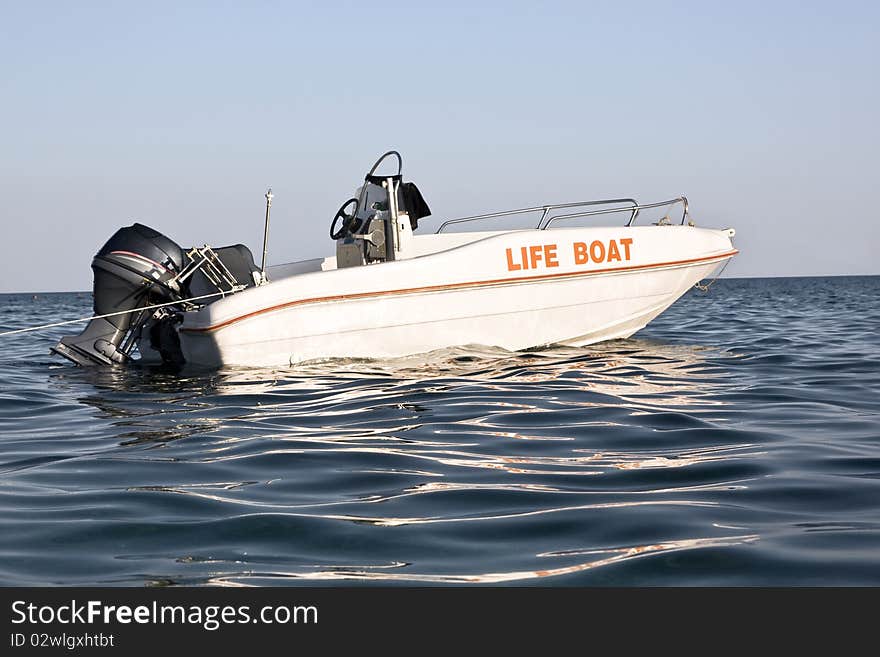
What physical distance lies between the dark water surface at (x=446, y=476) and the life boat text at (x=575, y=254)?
3.60 feet

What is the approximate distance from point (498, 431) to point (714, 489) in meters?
1.81

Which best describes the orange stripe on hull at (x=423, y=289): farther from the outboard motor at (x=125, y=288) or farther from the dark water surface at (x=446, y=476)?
the outboard motor at (x=125, y=288)

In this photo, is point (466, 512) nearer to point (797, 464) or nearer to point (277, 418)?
point (797, 464)

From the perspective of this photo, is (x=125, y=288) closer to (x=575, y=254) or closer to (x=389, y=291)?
(x=389, y=291)

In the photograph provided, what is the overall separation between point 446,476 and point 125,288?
17.8 feet

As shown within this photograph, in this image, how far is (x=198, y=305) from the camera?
31.0 ft

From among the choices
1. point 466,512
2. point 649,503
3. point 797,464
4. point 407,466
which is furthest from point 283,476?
point 797,464

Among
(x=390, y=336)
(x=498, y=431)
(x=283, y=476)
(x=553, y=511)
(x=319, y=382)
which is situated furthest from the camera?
(x=390, y=336)

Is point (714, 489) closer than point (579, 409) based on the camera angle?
Yes

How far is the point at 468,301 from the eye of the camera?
8875 millimetres

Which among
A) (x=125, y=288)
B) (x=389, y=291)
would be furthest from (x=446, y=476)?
(x=125, y=288)

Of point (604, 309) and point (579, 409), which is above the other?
point (604, 309)

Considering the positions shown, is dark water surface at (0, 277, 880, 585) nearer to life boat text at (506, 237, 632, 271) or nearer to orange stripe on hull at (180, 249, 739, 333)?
orange stripe on hull at (180, 249, 739, 333)

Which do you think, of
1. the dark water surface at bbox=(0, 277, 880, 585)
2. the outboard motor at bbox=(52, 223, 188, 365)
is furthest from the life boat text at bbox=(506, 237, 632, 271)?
the outboard motor at bbox=(52, 223, 188, 365)
